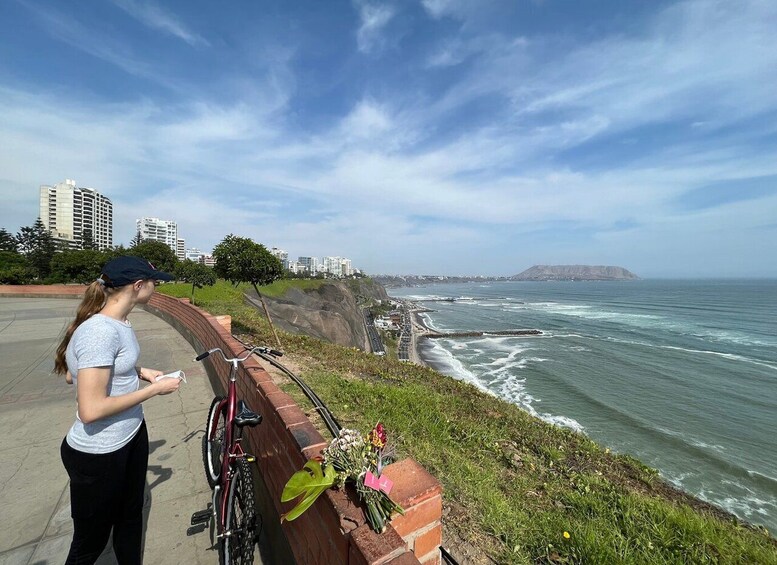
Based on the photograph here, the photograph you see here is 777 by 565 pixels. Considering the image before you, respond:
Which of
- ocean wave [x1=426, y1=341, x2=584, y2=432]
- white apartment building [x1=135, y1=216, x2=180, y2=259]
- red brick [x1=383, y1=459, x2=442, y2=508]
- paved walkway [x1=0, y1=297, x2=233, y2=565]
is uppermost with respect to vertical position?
white apartment building [x1=135, y1=216, x2=180, y2=259]

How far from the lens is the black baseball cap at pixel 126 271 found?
181cm

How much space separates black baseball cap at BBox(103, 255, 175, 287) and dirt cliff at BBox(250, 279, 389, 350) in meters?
20.6

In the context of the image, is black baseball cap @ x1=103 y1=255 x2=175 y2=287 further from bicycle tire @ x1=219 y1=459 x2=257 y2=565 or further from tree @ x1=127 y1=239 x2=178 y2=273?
tree @ x1=127 y1=239 x2=178 y2=273

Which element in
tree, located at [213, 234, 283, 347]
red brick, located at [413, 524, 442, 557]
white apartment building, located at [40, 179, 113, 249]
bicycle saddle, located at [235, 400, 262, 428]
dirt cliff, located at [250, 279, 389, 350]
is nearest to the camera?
red brick, located at [413, 524, 442, 557]

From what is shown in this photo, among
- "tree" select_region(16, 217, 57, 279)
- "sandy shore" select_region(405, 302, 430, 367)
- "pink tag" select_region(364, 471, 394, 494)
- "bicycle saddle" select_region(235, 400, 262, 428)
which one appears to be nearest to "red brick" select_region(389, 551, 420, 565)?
"pink tag" select_region(364, 471, 394, 494)

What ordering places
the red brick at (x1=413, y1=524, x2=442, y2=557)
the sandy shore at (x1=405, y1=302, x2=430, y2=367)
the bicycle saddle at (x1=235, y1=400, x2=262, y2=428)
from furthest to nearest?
the sandy shore at (x1=405, y1=302, x2=430, y2=367)
the bicycle saddle at (x1=235, y1=400, x2=262, y2=428)
the red brick at (x1=413, y1=524, x2=442, y2=557)

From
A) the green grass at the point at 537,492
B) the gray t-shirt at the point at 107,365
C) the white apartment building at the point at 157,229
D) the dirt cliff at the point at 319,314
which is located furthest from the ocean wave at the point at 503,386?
the white apartment building at the point at 157,229

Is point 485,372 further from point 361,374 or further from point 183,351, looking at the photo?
point 183,351

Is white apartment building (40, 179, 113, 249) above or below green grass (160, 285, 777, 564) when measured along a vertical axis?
above

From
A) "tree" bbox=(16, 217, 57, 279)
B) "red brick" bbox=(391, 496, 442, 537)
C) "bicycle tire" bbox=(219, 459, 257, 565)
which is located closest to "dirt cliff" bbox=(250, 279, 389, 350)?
"bicycle tire" bbox=(219, 459, 257, 565)

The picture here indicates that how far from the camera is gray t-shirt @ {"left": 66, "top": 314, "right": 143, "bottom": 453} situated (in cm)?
162

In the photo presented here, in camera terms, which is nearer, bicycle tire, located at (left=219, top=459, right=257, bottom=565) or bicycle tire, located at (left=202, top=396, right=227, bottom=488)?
bicycle tire, located at (left=219, top=459, right=257, bottom=565)

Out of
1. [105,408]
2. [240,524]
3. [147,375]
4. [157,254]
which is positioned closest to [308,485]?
[105,408]

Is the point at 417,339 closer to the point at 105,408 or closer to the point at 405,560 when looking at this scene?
the point at 105,408
